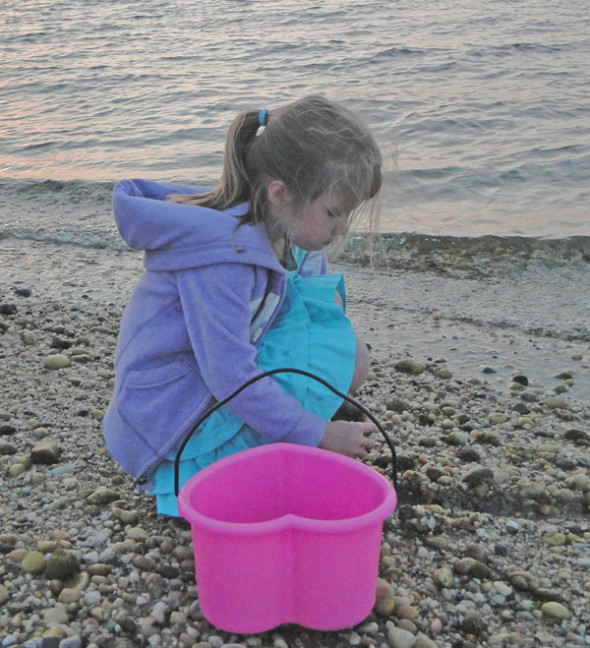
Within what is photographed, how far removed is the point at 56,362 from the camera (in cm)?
351

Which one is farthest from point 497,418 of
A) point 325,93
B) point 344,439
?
point 325,93

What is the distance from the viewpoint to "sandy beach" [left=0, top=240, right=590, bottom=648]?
2027 mm

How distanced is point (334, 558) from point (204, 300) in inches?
30.8

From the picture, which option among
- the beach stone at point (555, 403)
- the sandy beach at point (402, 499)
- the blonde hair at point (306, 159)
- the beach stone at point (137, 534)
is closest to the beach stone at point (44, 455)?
the sandy beach at point (402, 499)

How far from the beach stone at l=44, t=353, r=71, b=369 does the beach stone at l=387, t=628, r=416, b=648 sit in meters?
2.00

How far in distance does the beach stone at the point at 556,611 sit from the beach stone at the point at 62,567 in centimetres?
118

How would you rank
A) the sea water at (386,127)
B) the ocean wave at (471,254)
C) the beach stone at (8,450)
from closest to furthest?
1. the beach stone at (8,450)
2. the sea water at (386,127)
3. the ocean wave at (471,254)

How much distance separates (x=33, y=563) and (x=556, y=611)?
1.32 meters

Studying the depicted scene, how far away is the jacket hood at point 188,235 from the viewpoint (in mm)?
2303

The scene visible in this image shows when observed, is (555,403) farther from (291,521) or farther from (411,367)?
(291,521)

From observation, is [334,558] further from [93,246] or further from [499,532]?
[93,246]

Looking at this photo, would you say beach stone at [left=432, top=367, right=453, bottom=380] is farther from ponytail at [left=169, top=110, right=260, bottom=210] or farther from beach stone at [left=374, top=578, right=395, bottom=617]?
beach stone at [left=374, top=578, right=395, bottom=617]

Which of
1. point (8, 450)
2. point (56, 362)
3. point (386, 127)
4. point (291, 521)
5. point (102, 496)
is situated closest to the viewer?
point (291, 521)

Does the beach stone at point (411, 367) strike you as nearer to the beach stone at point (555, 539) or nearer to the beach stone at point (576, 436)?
the beach stone at point (576, 436)
